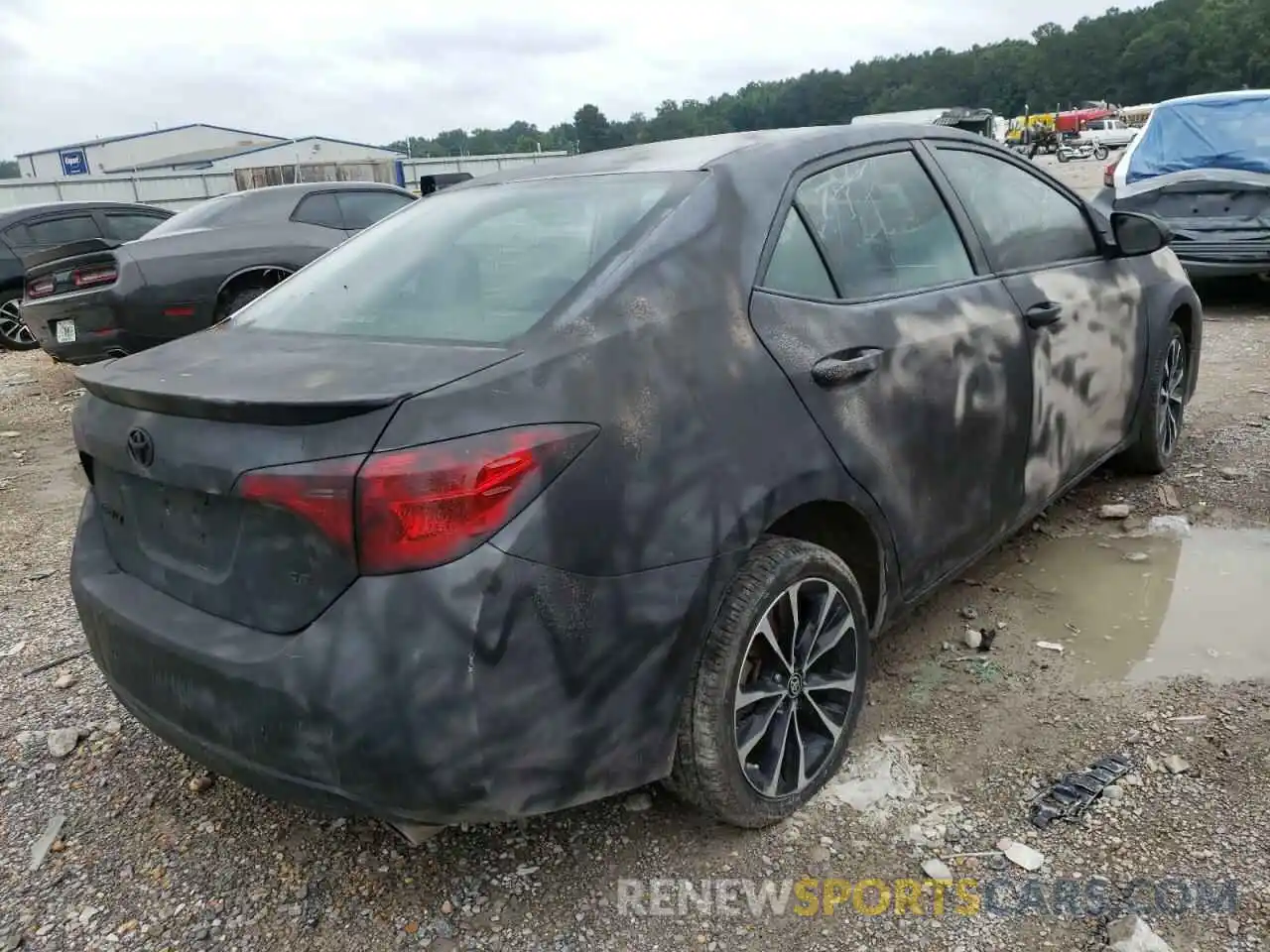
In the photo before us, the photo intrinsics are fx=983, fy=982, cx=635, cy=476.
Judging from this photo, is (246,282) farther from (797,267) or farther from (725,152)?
(797,267)

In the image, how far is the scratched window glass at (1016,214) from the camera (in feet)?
10.4

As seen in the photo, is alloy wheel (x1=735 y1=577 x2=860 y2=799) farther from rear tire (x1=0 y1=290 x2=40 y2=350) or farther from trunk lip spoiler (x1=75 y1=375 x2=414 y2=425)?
rear tire (x1=0 y1=290 x2=40 y2=350)

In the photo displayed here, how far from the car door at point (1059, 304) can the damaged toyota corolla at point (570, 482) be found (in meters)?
0.14

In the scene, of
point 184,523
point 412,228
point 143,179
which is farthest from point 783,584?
point 143,179

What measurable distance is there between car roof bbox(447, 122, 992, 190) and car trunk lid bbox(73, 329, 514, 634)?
929 millimetres

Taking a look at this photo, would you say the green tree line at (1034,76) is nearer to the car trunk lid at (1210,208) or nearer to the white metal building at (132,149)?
the white metal building at (132,149)

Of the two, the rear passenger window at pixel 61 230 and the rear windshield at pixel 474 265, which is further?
the rear passenger window at pixel 61 230

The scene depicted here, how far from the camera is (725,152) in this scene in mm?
2586

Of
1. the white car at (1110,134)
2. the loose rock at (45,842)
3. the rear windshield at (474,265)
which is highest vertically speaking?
the white car at (1110,134)

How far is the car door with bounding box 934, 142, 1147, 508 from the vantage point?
10.4 feet

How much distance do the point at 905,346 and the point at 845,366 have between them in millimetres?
300

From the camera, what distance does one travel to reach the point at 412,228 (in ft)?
9.38

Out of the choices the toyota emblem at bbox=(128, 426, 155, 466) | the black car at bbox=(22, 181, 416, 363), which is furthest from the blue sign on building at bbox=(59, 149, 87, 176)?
the toyota emblem at bbox=(128, 426, 155, 466)

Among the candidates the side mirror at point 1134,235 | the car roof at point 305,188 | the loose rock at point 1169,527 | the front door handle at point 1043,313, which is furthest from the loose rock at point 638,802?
the car roof at point 305,188
